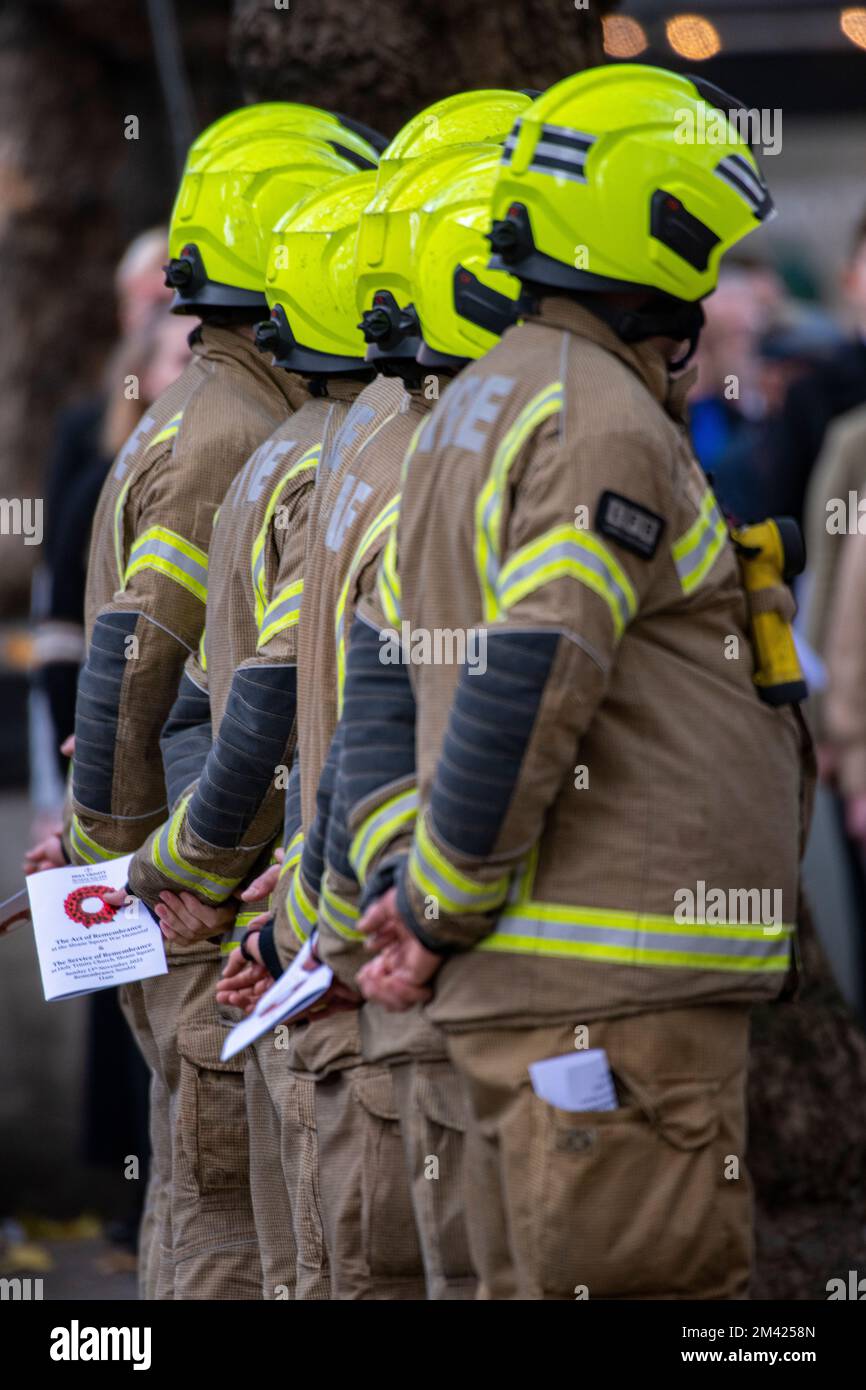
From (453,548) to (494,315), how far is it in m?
0.62

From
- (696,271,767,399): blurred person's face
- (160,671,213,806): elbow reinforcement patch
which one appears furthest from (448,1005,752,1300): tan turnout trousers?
(696,271,767,399): blurred person's face

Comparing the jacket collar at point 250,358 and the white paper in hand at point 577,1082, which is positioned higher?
the jacket collar at point 250,358

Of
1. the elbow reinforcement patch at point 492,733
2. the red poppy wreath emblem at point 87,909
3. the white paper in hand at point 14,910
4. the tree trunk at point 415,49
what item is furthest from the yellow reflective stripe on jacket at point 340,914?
the tree trunk at point 415,49

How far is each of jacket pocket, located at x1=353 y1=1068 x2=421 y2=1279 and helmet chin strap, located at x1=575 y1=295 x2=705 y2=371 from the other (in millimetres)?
1226

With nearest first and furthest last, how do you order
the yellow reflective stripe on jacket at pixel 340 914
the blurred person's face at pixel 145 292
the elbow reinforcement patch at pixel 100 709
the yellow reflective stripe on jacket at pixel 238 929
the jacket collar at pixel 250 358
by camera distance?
1. the yellow reflective stripe on jacket at pixel 340 914
2. the yellow reflective stripe on jacket at pixel 238 929
3. the elbow reinforcement patch at pixel 100 709
4. the jacket collar at pixel 250 358
5. the blurred person's face at pixel 145 292

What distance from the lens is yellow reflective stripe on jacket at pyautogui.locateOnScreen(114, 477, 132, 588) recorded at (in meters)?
5.28

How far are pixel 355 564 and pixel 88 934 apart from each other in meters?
1.28

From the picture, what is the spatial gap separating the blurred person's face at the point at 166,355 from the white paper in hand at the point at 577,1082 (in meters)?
3.27

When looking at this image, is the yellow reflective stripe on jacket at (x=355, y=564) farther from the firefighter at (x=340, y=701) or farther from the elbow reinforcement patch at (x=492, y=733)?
the elbow reinforcement patch at (x=492, y=733)

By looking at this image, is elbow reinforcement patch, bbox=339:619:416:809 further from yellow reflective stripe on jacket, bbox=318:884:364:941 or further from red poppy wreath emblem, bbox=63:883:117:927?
red poppy wreath emblem, bbox=63:883:117:927

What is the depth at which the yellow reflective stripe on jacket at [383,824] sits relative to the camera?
3662mm

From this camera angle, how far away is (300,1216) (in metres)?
4.33

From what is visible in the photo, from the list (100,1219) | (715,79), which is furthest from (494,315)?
(715,79)

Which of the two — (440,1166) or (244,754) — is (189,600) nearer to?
(244,754)
